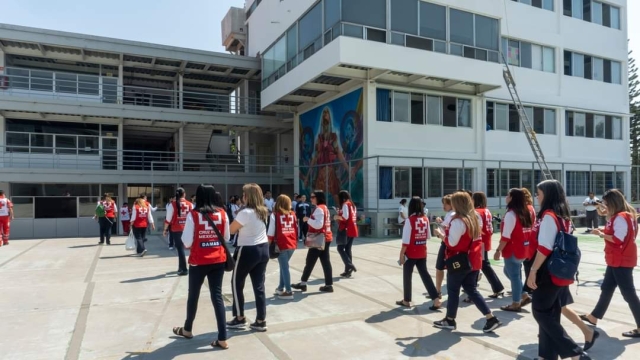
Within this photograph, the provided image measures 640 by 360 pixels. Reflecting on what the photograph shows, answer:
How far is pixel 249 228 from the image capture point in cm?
533

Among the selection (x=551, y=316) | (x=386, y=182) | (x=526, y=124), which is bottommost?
(x=551, y=316)

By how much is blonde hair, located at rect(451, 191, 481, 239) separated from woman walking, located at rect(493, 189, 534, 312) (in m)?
1.05

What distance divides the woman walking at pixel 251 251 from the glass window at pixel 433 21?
14.1m

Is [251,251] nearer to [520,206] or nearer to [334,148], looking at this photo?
[520,206]

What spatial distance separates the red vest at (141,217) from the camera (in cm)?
1159

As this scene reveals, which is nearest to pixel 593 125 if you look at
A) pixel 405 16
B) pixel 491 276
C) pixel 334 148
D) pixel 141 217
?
pixel 405 16

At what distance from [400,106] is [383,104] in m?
0.96

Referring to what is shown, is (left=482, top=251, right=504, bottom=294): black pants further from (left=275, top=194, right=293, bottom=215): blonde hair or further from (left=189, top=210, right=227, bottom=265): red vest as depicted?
(left=189, top=210, right=227, bottom=265): red vest

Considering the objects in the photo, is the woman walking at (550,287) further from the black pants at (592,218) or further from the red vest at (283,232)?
the black pants at (592,218)

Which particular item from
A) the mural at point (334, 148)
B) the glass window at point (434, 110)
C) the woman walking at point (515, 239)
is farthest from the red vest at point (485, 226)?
the glass window at point (434, 110)

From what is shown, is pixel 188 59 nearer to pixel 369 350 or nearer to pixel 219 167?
pixel 219 167

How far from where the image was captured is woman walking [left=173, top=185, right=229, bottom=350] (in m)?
4.91

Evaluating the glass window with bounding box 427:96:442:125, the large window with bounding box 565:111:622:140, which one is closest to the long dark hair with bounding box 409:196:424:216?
the glass window with bounding box 427:96:442:125

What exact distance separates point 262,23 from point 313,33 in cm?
802
